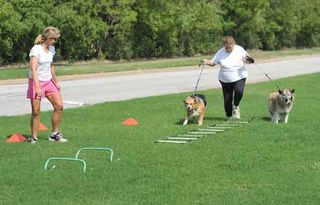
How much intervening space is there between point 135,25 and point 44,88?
3809cm

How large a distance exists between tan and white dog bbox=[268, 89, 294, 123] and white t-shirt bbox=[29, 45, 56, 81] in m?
4.90

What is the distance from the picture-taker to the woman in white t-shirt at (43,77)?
34.7 ft

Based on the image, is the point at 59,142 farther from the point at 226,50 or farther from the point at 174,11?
the point at 174,11

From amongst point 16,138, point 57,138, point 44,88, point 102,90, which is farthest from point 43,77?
point 102,90

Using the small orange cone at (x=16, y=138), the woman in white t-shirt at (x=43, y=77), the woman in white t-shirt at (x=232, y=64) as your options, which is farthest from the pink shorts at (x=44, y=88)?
the woman in white t-shirt at (x=232, y=64)

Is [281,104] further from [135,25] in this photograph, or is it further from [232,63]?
[135,25]

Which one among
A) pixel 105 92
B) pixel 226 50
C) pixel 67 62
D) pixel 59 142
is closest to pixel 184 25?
pixel 67 62

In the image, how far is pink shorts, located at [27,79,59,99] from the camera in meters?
10.7

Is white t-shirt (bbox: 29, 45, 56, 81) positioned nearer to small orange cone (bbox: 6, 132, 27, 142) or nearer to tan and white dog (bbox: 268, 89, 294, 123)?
small orange cone (bbox: 6, 132, 27, 142)

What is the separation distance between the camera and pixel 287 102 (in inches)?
511

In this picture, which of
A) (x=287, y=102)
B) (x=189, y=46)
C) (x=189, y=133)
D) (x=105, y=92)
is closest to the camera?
(x=189, y=133)

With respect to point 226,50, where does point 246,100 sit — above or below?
below

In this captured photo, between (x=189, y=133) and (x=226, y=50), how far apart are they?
103 inches

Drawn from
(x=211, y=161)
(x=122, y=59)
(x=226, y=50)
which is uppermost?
(x=226, y=50)
